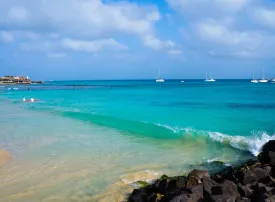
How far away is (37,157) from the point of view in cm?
1340

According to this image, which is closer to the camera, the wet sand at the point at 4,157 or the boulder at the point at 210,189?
the boulder at the point at 210,189

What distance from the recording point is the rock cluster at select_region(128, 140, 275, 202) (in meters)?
7.05

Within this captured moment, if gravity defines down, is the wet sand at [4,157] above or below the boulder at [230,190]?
below

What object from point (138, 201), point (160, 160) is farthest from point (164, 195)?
point (160, 160)

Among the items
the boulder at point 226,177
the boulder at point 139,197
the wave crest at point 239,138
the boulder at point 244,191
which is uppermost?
the boulder at point 244,191

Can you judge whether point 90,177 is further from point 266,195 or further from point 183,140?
point 183,140

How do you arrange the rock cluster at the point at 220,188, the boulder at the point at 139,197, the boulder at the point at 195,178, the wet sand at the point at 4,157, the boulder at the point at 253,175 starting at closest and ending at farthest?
the rock cluster at the point at 220,188 → the boulder at the point at 139,197 → the boulder at the point at 195,178 → the boulder at the point at 253,175 → the wet sand at the point at 4,157

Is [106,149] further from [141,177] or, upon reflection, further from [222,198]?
[222,198]

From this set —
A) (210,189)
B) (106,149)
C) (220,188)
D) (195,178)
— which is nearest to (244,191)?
(220,188)

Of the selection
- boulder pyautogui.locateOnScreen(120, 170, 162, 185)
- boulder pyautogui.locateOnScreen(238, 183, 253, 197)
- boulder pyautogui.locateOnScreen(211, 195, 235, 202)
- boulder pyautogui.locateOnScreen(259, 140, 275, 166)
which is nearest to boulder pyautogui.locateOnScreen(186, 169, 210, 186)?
boulder pyautogui.locateOnScreen(238, 183, 253, 197)

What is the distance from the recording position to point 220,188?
24.7 ft

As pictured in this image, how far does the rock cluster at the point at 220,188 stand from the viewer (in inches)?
277

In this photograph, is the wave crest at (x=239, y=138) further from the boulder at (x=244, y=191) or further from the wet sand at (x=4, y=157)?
the wet sand at (x=4, y=157)

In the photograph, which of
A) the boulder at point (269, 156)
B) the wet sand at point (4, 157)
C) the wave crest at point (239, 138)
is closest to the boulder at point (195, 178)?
the boulder at point (269, 156)
